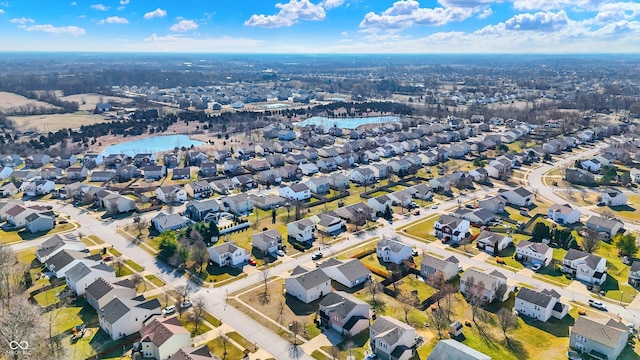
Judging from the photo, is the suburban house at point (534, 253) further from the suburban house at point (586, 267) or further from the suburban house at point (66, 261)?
the suburban house at point (66, 261)

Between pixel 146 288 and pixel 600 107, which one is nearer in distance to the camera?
pixel 146 288

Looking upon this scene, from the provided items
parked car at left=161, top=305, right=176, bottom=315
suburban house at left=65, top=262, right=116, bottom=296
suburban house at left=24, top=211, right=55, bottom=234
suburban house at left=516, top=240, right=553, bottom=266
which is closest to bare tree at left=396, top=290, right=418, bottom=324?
suburban house at left=516, top=240, right=553, bottom=266

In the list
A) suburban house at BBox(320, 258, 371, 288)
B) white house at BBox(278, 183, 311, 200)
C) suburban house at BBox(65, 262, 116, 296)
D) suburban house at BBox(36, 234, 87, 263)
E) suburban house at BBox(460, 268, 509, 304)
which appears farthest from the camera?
white house at BBox(278, 183, 311, 200)

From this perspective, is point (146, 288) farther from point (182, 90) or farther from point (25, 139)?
point (182, 90)

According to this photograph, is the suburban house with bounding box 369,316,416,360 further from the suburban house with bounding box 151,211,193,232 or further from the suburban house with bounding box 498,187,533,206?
the suburban house with bounding box 498,187,533,206

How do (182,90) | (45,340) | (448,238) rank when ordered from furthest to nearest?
1. (182,90)
2. (448,238)
3. (45,340)

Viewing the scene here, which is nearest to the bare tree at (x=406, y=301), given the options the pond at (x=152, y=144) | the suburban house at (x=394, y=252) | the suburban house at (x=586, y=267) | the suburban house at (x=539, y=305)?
the suburban house at (x=394, y=252)

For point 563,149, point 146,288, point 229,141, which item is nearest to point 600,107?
point 563,149
